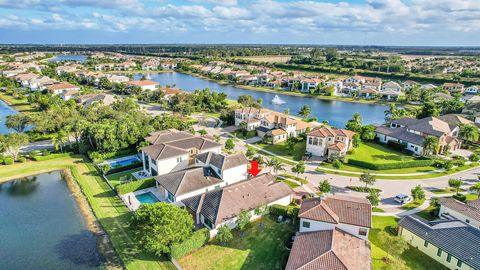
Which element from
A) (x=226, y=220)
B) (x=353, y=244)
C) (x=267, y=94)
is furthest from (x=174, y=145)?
(x=267, y=94)

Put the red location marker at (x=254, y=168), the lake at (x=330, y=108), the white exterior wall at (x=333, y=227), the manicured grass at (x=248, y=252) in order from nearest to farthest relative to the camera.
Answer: the manicured grass at (x=248, y=252), the white exterior wall at (x=333, y=227), the red location marker at (x=254, y=168), the lake at (x=330, y=108)

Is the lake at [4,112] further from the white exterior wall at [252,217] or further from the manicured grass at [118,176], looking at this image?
the white exterior wall at [252,217]

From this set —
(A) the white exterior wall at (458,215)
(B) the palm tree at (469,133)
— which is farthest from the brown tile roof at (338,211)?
(B) the palm tree at (469,133)

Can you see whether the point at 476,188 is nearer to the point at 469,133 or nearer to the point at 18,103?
the point at 469,133

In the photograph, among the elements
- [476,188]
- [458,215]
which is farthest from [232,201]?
[476,188]

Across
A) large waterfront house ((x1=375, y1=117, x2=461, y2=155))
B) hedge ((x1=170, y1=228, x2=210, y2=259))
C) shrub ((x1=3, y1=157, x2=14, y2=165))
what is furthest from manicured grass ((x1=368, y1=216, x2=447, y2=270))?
shrub ((x1=3, y1=157, x2=14, y2=165))

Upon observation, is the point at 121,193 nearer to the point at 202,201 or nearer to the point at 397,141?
the point at 202,201
